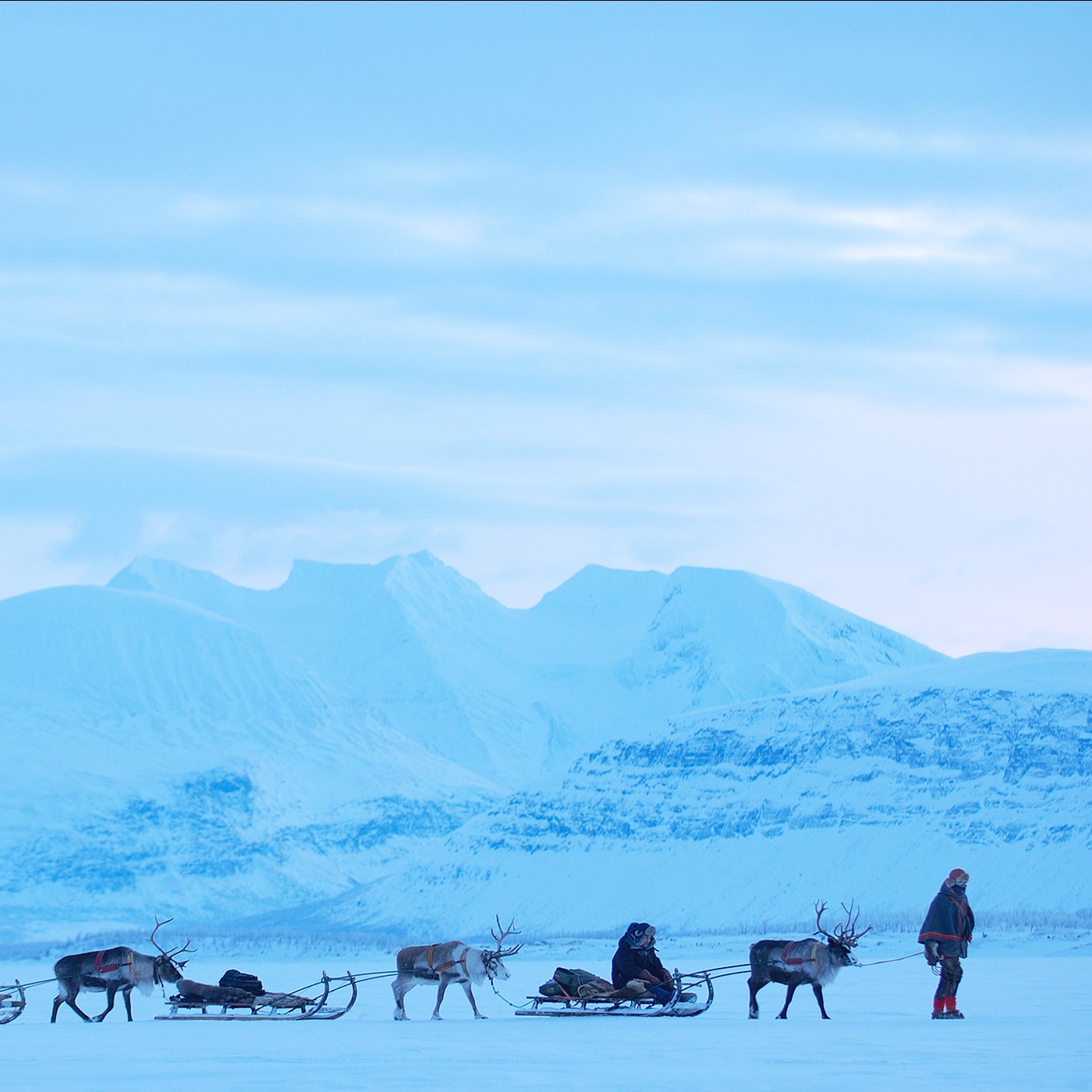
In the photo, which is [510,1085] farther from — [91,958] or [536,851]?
[536,851]

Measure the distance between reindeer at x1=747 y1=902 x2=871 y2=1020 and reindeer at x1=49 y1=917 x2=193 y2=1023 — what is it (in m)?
12.0

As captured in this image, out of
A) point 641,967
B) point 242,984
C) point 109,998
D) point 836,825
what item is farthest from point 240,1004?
point 836,825

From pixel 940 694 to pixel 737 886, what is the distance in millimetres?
35297

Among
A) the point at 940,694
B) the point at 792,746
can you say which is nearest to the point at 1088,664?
the point at 940,694

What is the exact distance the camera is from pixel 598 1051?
27328 millimetres

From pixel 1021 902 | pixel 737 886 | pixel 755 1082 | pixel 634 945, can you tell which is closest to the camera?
pixel 755 1082

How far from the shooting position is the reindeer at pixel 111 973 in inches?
1443

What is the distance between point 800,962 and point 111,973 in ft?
46.5

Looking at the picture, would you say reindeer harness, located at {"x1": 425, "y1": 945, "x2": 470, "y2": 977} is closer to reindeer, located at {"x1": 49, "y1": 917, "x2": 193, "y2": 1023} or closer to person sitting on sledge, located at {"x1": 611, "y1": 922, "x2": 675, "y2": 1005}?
person sitting on sledge, located at {"x1": 611, "y1": 922, "x2": 675, "y2": 1005}

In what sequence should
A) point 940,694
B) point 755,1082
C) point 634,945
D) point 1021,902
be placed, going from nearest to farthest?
point 755,1082, point 634,945, point 1021,902, point 940,694

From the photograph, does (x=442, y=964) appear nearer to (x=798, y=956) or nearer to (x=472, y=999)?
(x=472, y=999)

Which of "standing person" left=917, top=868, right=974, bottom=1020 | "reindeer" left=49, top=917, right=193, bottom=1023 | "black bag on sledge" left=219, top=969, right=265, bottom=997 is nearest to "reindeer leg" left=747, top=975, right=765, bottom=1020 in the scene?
"standing person" left=917, top=868, right=974, bottom=1020

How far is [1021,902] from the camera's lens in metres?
157

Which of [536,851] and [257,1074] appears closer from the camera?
[257,1074]
